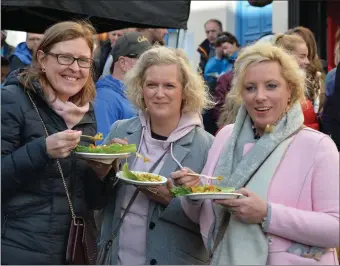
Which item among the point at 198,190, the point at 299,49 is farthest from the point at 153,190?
the point at 299,49

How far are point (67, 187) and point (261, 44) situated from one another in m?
1.26

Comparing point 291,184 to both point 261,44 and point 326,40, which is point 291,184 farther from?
point 326,40

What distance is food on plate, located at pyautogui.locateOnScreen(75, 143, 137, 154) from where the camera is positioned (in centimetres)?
435

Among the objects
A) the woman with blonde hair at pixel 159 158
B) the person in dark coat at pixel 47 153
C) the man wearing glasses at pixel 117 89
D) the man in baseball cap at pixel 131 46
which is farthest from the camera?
the man in baseball cap at pixel 131 46

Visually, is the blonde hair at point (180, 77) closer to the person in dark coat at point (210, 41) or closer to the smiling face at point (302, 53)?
the smiling face at point (302, 53)

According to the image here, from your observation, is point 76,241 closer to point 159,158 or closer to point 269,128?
point 159,158

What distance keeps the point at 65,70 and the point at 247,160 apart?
1.12m

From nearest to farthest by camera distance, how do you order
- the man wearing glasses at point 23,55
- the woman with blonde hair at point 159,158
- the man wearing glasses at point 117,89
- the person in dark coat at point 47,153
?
the person in dark coat at point 47,153 < the woman with blonde hair at point 159,158 < the man wearing glasses at point 117,89 < the man wearing glasses at point 23,55

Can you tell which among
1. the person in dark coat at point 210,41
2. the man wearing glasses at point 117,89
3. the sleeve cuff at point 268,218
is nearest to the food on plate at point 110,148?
the sleeve cuff at point 268,218

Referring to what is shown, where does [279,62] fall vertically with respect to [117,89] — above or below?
above

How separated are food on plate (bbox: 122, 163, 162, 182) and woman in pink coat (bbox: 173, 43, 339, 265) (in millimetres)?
122

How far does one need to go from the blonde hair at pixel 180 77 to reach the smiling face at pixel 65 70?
40cm

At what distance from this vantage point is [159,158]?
4695 millimetres

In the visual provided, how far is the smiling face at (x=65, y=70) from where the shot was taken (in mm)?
4465
